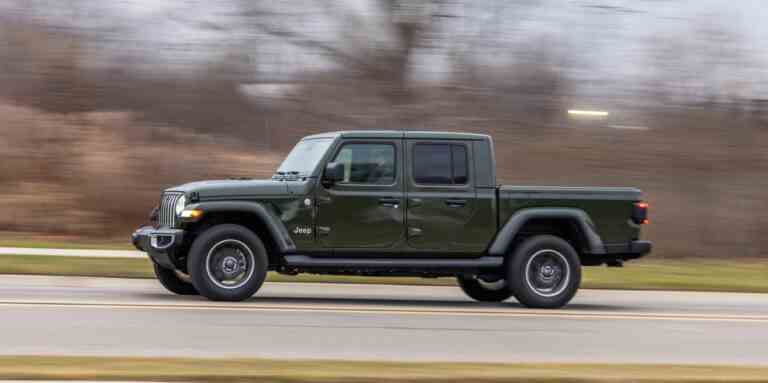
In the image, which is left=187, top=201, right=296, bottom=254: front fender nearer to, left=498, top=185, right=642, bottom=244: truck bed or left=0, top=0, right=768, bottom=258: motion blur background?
left=498, top=185, right=642, bottom=244: truck bed

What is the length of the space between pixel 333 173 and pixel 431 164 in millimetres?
1276

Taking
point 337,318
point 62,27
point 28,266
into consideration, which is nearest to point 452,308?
point 337,318

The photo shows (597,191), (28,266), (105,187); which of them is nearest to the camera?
(597,191)

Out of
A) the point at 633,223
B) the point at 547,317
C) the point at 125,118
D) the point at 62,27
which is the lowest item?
the point at 547,317

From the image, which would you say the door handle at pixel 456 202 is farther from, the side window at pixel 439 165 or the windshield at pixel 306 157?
the windshield at pixel 306 157

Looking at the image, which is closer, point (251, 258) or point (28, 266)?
point (251, 258)

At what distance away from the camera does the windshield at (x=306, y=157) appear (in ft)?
41.2

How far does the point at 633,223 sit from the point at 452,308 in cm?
233

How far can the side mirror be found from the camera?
1211 cm

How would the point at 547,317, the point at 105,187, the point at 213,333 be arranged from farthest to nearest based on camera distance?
the point at 105,187 → the point at 547,317 → the point at 213,333

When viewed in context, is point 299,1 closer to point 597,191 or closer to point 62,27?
point 62,27

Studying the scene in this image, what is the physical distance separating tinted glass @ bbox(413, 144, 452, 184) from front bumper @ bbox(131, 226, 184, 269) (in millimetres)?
2701

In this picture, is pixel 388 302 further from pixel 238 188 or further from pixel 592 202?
pixel 592 202

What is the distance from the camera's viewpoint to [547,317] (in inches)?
468
